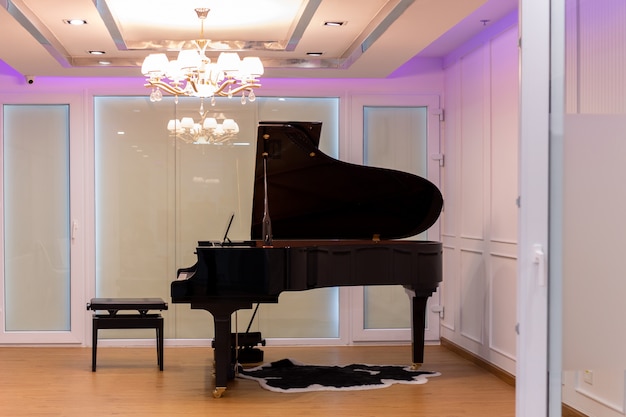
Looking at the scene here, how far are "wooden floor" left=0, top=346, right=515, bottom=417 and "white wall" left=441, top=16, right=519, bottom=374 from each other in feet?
1.08

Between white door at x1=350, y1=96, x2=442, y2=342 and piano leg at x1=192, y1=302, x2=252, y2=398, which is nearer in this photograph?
piano leg at x1=192, y1=302, x2=252, y2=398

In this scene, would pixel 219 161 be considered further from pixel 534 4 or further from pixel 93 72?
pixel 534 4

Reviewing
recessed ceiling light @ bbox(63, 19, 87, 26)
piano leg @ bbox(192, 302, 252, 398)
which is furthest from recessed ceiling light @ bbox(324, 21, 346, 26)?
piano leg @ bbox(192, 302, 252, 398)

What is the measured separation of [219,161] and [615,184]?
5.19 m

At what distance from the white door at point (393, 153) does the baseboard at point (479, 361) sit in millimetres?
327

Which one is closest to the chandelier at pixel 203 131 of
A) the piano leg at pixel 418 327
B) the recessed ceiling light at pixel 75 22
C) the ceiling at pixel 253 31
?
the ceiling at pixel 253 31

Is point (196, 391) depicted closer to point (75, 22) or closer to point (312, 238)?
point (312, 238)

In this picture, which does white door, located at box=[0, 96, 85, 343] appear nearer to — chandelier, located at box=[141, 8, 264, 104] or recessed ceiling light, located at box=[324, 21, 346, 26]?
chandelier, located at box=[141, 8, 264, 104]

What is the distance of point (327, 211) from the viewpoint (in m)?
6.12

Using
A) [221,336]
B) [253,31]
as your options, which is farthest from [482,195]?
[221,336]

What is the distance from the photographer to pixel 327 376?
238 inches

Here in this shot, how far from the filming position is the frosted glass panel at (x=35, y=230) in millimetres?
7434

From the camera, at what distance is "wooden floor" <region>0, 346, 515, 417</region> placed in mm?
5086

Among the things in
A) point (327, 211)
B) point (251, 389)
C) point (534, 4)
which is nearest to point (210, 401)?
point (251, 389)
